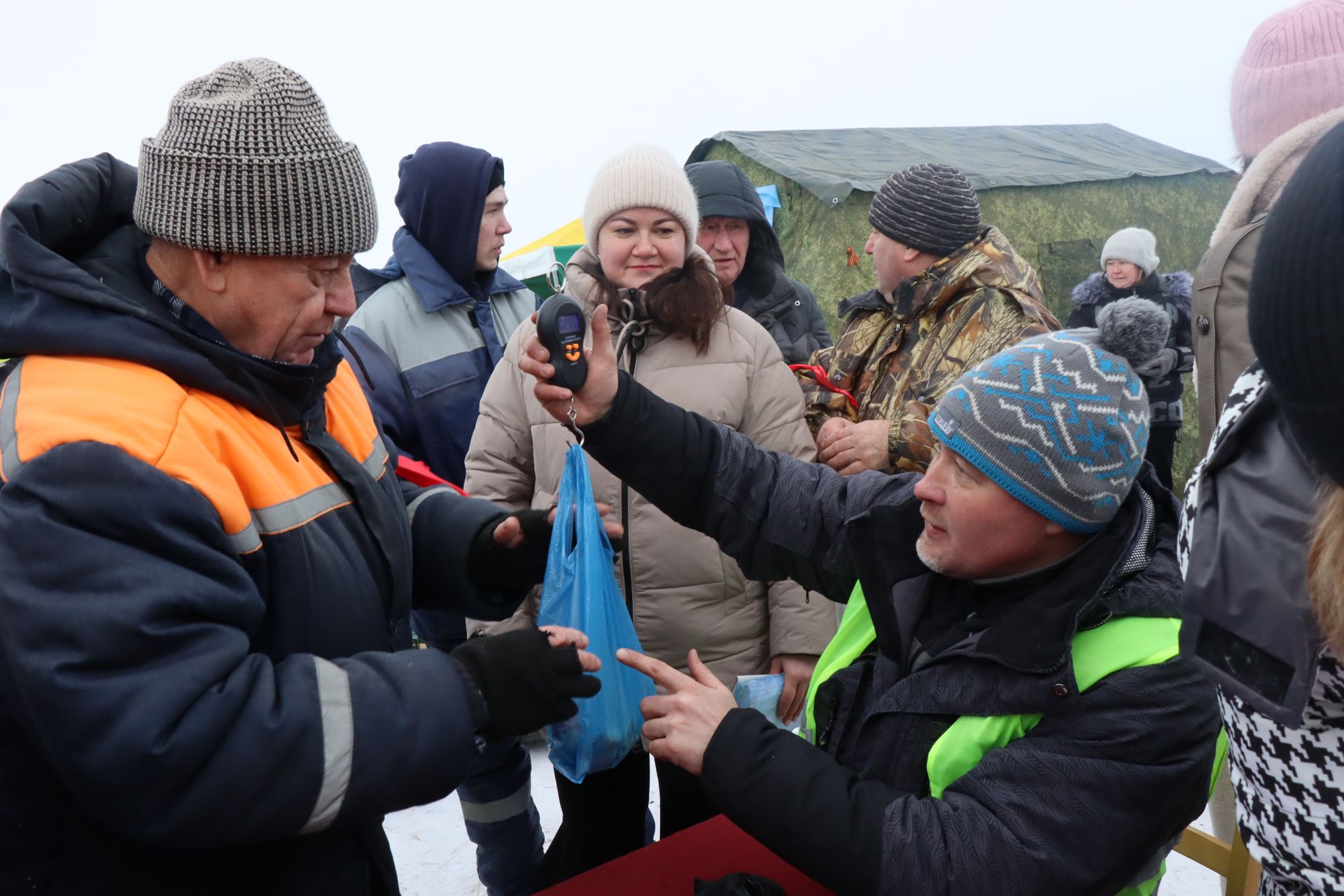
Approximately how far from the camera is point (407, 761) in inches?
48.2

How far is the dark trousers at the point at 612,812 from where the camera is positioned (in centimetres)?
229

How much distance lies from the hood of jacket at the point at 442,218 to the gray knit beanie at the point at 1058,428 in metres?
2.08

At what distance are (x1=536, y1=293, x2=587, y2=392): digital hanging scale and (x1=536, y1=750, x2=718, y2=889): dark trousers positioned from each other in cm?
106

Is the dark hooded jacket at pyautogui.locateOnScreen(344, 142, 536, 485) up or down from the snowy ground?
up

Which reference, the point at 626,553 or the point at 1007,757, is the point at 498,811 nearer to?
the point at 626,553

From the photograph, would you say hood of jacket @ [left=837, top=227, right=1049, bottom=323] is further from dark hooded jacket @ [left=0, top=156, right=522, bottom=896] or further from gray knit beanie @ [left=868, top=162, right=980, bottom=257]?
dark hooded jacket @ [left=0, top=156, right=522, bottom=896]

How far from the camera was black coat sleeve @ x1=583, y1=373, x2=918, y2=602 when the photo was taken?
1.77 meters

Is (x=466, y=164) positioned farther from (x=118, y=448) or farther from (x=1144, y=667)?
(x=1144, y=667)

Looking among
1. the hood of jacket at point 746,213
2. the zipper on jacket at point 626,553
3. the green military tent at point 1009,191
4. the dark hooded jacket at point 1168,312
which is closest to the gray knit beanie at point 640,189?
the zipper on jacket at point 626,553

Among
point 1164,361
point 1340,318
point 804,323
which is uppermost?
point 1340,318

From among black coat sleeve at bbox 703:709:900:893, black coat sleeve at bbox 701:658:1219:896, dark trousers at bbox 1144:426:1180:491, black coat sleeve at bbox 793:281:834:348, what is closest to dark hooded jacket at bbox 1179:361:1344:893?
black coat sleeve at bbox 701:658:1219:896

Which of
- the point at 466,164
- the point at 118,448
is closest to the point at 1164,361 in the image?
the point at 466,164

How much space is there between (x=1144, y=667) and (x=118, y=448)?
53.3 inches

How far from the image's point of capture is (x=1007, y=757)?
1.32 metres
